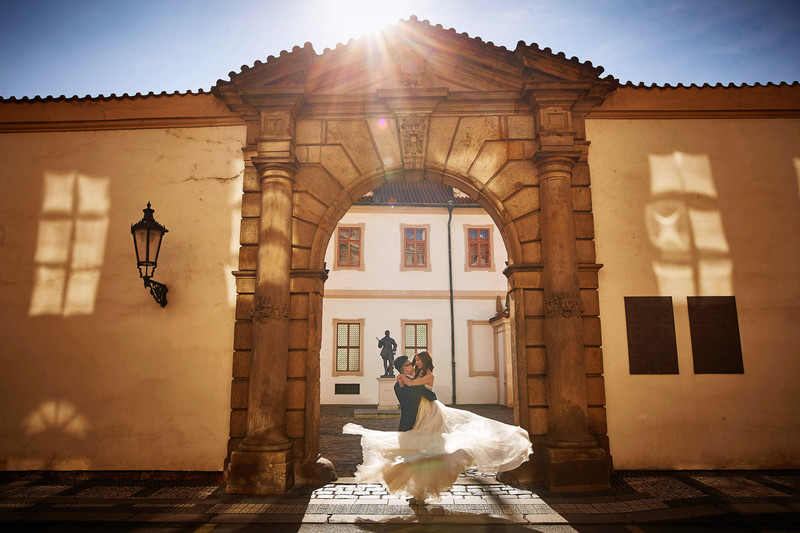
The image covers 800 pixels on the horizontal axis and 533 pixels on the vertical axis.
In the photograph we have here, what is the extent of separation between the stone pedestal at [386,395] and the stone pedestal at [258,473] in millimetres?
10178

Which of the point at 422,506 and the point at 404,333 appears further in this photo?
the point at 404,333

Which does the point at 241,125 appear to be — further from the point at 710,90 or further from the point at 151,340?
the point at 710,90

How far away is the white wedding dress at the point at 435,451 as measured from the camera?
195 inches

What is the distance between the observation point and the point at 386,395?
53.1ft

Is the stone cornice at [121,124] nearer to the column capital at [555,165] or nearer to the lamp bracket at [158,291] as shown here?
the lamp bracket at [158,291]

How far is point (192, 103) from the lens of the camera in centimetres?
743

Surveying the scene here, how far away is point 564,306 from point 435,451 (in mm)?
2544

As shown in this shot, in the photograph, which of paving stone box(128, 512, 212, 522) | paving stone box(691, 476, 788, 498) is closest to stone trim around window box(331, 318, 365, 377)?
paving stone box(128, 512, 212, 522)

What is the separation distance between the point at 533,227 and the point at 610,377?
90.7 inches

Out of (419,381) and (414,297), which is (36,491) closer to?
(419,381)

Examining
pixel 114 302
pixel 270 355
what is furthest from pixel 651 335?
pixel 114 302

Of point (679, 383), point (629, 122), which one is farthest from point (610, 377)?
point (629, 122)

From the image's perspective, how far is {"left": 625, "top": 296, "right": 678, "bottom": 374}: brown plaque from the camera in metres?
6.66

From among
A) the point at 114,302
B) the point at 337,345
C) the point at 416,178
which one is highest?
the point at 416,178
